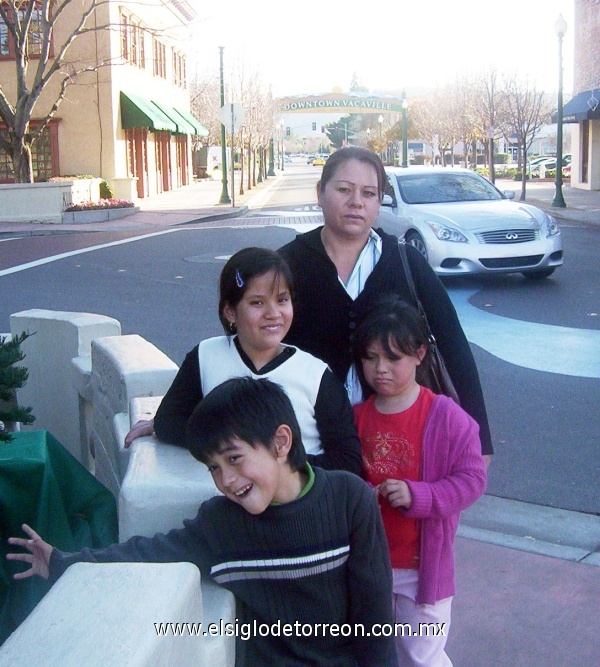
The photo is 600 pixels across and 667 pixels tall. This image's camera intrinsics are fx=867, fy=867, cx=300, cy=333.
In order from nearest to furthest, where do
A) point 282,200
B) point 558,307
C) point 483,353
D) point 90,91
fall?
point 483,353 → point 558,307 → point 90,91 → point 282,200

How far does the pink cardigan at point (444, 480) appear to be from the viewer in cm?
252

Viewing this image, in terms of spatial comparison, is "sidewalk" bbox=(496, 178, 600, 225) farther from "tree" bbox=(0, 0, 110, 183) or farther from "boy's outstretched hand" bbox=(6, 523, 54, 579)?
"boy's outstretched hand" bbox=(6, 523, 54, 579)

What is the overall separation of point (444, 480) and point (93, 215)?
73.2 feet

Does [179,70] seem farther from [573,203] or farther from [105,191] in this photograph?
[573,203]

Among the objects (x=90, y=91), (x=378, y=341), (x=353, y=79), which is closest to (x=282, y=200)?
(x=90, y=91)

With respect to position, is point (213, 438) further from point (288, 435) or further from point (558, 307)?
point (558, 307)

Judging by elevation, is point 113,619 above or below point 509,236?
below

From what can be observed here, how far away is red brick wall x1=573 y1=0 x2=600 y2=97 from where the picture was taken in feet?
99.6

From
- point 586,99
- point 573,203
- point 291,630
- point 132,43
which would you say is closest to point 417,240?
point 291,630

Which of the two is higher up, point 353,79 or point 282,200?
point 353,79

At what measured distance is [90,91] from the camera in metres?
28.7

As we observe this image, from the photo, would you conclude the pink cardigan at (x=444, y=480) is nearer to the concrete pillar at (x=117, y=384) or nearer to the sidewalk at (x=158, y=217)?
the concrete pillar at (x=117, y=384)

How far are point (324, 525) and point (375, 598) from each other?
24 cm

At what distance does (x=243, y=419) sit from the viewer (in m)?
2.03
